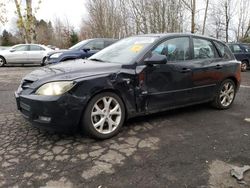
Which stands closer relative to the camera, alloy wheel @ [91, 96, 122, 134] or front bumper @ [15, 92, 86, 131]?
front bumper @ [15, 92, 86, 131]

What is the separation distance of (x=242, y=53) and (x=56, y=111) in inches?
574

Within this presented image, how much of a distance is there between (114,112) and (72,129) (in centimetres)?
67

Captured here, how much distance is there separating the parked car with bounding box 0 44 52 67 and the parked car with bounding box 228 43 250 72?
11145mm

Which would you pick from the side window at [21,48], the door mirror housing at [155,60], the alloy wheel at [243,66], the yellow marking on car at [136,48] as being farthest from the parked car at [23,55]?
the door mirror housing at [155,60]

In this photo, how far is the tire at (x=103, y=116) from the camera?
12.7 ft

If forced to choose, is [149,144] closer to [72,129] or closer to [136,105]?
[136,105]

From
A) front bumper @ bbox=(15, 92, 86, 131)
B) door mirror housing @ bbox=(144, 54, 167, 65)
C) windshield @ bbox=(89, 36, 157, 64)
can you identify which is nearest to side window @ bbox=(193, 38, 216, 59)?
windshield @ bbox=(89, 36, 157, 64)

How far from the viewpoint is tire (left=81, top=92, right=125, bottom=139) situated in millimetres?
3877

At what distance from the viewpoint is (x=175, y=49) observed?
4.93m

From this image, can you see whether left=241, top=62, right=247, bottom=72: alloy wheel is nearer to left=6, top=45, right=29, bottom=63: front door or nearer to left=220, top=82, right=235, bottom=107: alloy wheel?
left=220, top=82, right=235, bottom=107: alloy wheel

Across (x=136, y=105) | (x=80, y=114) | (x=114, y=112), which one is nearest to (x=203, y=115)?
(x=136, y=105)

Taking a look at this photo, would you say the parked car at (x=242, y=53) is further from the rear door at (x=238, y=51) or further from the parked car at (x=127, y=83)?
the parked car at (x=127, y=83)

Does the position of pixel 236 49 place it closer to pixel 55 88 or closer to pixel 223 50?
pixel 223 50

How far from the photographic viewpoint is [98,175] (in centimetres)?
309
